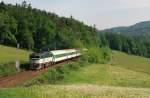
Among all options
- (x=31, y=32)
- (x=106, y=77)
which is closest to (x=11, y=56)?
(x=106, y=77)

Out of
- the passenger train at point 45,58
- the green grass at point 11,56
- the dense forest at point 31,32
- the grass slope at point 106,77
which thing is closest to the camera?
the grass slope at point 106,77

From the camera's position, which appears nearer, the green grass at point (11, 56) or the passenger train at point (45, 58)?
the passenger train at point (45, 58)

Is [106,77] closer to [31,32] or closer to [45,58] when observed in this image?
[45,58]

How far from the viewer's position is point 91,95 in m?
27.1

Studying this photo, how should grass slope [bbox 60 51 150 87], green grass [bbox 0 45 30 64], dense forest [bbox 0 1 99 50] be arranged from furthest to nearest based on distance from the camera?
dense forest [bbox 0 1 99 50] < green grass [bbox 0 45 30 64] < grass slope [bbox 60 51 150 87]

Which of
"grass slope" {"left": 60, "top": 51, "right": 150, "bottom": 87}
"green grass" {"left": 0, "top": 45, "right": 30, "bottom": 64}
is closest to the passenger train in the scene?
"green grass" {"left": 0, "top": 45, "right": 30, "bottom": 64}

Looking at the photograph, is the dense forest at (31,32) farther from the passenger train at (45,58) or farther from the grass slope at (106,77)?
the grass slope at (106,77)

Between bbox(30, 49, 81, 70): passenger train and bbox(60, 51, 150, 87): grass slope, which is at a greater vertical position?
bbox(30, 49, 81, 70): passenger train

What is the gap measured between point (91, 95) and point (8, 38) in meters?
119

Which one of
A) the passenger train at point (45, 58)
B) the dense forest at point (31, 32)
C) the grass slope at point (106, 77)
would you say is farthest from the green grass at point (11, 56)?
the dense forest at point (31, 32)

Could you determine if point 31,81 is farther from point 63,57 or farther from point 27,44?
point 27,44

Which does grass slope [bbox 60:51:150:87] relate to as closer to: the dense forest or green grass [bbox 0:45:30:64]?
green grass [bbox 0:45:30:64]

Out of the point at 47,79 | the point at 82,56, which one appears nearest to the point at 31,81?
the point at 47,79

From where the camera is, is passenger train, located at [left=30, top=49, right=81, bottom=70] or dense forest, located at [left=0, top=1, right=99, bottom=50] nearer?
passenger train, located at [left=30, top=49, right=81, bottom=70]
